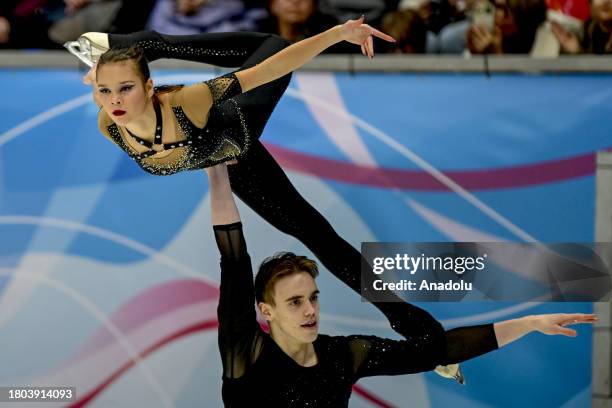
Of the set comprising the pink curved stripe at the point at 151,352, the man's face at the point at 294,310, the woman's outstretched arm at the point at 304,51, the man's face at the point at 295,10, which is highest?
the man's face at the point at 295,10

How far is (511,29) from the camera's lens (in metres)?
3.83

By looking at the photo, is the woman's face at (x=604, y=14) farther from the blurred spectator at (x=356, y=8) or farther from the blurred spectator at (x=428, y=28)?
the blurred spectator at (x=356, y=8)

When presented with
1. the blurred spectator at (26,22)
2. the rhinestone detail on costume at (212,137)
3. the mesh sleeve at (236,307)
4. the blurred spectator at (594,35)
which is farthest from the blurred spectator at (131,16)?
the blurred spectator at (594,35)

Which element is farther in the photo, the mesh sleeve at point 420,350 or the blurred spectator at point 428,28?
the blurred spectator at point 428,28

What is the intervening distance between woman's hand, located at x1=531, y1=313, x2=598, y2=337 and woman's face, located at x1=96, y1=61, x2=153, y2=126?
4.67 ft

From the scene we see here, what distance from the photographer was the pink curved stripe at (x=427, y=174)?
3.61m

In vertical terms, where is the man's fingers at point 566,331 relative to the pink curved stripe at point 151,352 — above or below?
above

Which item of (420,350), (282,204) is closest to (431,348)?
(420,350)

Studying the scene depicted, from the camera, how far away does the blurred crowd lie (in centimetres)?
381

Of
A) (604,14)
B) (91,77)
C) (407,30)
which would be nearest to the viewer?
(91,77)

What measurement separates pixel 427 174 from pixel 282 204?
1.58 feet

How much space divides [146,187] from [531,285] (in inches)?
50.9

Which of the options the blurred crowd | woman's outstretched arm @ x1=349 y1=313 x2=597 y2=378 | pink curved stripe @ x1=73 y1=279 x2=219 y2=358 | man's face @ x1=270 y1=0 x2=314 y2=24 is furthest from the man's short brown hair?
man's face @ x1=270 y1=0 x2=314 y2=24

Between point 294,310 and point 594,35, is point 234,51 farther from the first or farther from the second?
point 594,35
